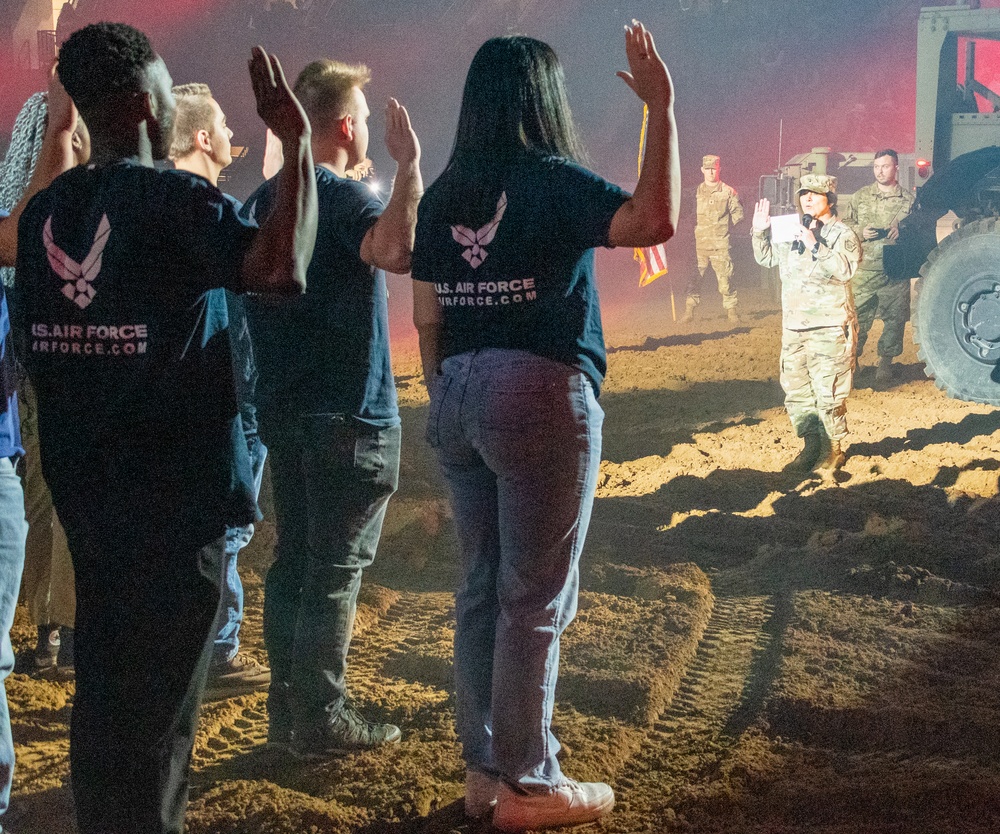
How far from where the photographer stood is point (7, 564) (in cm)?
225

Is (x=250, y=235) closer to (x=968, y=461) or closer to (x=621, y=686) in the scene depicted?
(x=621, y=686)

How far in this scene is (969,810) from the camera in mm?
2641

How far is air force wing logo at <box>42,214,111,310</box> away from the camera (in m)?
1.87

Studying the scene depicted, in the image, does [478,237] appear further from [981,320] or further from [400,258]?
[981,320]

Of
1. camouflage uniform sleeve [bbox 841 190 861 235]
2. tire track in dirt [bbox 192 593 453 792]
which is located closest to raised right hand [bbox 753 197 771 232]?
camouflage uniform sleeve [bbox 841 190 861 235]

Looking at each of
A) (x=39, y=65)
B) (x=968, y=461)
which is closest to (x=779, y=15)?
(x=39, y=65)

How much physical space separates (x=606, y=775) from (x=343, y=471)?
1128mm

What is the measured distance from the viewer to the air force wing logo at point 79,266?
187cm

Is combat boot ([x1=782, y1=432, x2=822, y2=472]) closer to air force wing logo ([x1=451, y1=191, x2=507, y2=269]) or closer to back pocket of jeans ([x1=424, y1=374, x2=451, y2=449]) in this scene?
back pocket of jeans ([x1=424, y1=374, x2=451, y2=449])

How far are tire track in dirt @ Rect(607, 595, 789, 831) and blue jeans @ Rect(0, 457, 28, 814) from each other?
1.42 meters

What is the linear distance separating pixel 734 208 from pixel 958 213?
4566 millimetres

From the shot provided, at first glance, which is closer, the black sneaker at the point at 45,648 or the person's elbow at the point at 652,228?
the person's elbow at the point at 652,228

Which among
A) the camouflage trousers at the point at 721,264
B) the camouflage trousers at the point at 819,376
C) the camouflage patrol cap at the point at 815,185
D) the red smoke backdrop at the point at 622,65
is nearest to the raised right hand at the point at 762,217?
the camouflage patrol cap at the point at 815,185

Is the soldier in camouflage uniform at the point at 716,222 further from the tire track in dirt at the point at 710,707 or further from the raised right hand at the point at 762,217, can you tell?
the tire track in dirt at the point at 710,707
